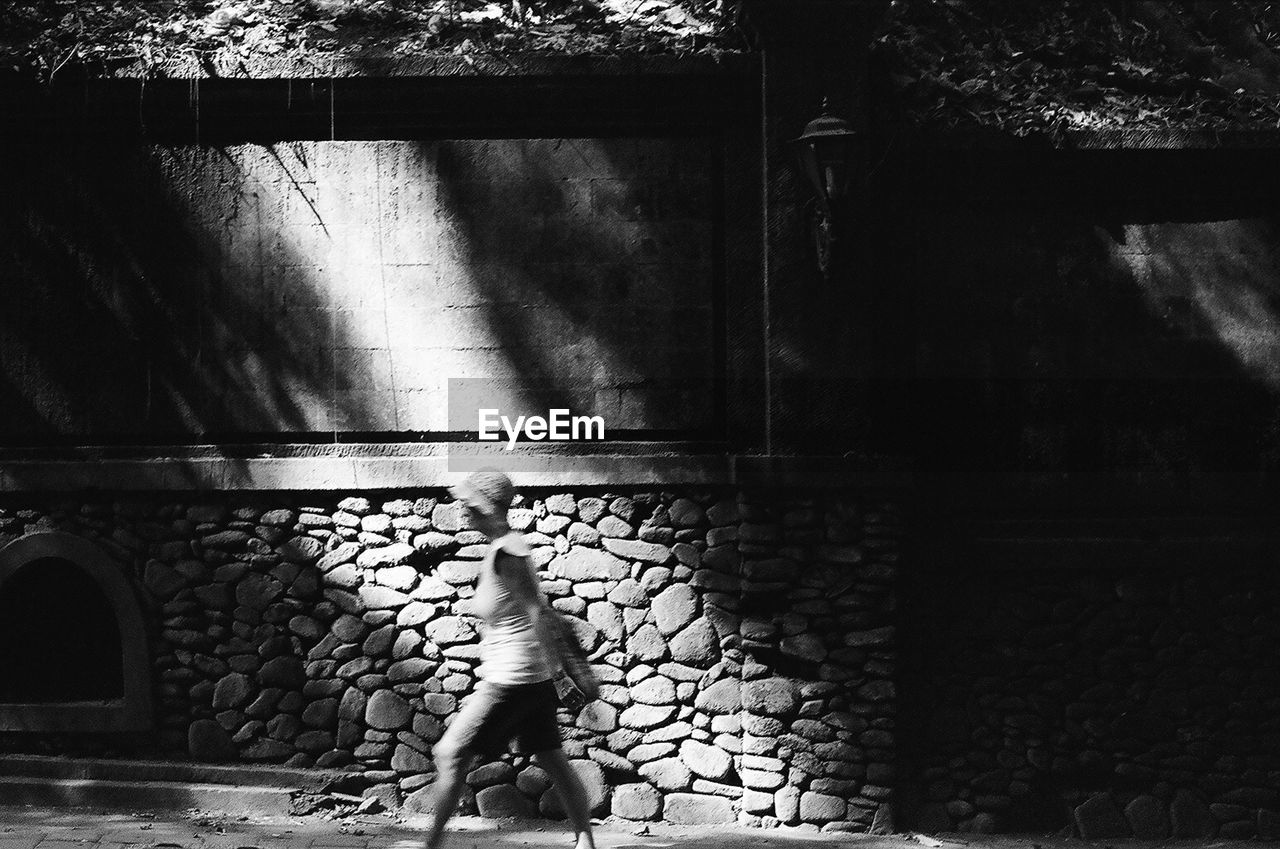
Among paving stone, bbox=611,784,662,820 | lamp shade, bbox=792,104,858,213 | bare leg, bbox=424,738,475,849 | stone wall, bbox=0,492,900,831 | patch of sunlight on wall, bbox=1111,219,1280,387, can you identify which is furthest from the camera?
patch of sunlight on wall, bbox=1111,219,1280,387

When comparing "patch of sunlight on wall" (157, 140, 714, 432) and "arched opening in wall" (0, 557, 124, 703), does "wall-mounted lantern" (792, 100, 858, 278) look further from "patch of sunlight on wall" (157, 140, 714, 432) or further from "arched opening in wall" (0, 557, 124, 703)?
"arched opening in wall" (0, 557, 124, 703)

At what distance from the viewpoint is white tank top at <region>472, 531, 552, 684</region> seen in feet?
17.0

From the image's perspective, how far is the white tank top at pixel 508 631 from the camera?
5188 millimetres

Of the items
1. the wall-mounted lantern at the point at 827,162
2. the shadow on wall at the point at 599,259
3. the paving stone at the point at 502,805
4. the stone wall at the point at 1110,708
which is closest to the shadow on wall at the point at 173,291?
the shadow on wall at the point at 599,259

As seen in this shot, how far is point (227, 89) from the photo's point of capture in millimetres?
6996

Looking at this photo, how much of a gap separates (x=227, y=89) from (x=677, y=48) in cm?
264

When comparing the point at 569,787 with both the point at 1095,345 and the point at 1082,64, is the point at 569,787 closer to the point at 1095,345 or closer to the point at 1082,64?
the point at 1095,345

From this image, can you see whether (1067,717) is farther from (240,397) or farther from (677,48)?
(240,397)

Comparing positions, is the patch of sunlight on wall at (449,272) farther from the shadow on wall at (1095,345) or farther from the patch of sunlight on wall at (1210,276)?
the patch of sunlight on wall at (1210,276)

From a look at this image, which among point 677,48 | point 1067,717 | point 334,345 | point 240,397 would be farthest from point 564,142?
point 1067,717

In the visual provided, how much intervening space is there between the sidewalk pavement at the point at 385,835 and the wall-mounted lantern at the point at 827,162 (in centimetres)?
324

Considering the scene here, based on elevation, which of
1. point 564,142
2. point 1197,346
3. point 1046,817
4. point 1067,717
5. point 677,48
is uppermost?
point 677,48

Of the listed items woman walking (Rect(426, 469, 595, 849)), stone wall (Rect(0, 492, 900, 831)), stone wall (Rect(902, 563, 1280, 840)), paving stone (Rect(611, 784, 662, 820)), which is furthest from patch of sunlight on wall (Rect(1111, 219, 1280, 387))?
woman walking (Rect(426, 469, 595, 849))

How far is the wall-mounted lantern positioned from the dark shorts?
9.79 feet
